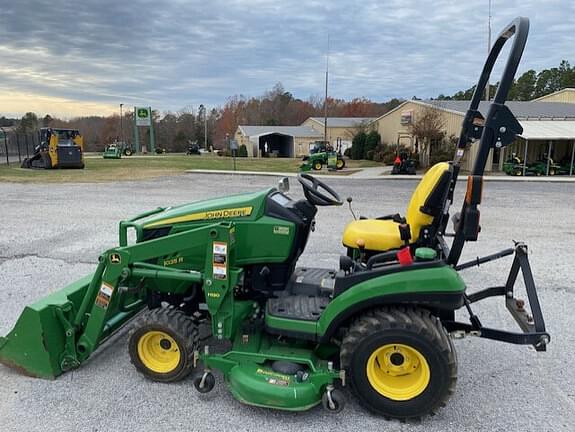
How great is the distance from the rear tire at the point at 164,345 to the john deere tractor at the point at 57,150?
2162 cm

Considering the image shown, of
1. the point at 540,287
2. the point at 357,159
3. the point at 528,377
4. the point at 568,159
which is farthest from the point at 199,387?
the point at 357,159

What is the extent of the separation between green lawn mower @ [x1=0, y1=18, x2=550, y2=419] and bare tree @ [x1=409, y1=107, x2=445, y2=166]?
73.9 feet

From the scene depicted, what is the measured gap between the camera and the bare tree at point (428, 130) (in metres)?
24.6

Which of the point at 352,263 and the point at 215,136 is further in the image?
the point at 215,136

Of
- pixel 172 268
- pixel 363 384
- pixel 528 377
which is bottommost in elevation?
pixel 528 377

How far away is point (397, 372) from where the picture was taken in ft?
9.02

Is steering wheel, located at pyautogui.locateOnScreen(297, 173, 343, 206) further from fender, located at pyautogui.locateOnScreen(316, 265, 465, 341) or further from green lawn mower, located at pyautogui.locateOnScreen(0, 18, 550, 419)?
fender, located at pyautogui.locateOnScreen(316, 265, 465, 341)

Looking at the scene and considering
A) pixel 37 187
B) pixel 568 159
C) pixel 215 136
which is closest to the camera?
pixel 37 187

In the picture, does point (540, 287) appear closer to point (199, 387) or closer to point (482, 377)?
point (482, 377)

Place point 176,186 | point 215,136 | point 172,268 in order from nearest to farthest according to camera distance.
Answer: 1. point 172,268
2. point 176,186
3. point 215,136

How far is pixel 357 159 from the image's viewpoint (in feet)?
120

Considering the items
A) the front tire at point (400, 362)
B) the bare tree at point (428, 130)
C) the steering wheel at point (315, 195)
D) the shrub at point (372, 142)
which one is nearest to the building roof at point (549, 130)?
the bare tree at point (428, 130)

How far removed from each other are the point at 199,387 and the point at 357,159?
3487 centimetres

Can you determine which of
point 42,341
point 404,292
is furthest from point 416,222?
point 42,341
